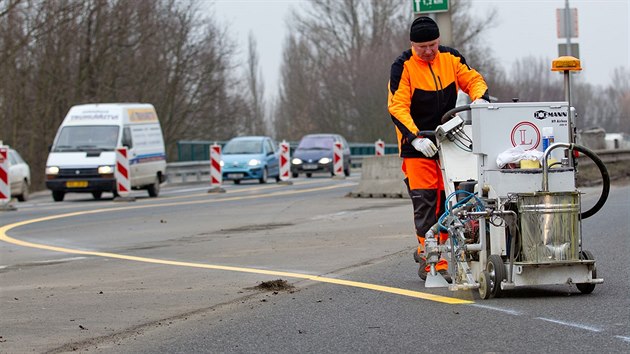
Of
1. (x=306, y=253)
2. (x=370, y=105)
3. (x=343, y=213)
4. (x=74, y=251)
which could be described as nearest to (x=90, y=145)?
(x=343, y=213)

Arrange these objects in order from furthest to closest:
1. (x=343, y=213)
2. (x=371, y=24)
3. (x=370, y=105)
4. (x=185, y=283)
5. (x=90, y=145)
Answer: (x=371, y=24)
(x=370, y=105)
(x=90, y=145)
(x=343, y=213)
(x=185, y=283)

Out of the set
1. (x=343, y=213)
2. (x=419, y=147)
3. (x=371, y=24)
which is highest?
(x=371, y=24)

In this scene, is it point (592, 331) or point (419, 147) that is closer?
point (592, 331)

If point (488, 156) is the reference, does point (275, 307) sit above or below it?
below

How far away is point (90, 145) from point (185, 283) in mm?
19025

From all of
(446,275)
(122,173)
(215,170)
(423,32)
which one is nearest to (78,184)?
(122,173)

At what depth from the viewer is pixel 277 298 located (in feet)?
28.8

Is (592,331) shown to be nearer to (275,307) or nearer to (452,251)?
(452,251)

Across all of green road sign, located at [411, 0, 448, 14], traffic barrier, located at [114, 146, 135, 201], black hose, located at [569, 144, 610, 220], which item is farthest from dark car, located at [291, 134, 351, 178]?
black hose, located at [569, 144, 610, 220]

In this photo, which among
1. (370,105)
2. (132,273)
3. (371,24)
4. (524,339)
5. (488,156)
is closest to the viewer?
(524,339)

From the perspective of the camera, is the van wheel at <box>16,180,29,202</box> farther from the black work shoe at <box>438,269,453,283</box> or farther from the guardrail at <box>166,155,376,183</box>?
the black work shoe at <box>438,269,453,283</box>

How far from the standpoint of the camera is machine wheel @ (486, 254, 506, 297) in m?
7.90

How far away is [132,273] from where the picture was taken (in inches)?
442

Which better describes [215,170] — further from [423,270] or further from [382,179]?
[423,270]
